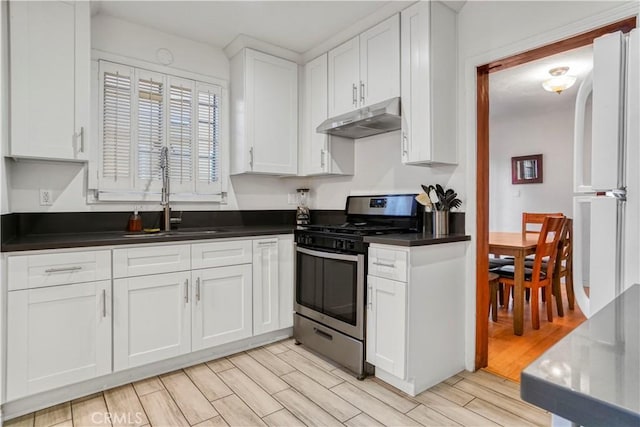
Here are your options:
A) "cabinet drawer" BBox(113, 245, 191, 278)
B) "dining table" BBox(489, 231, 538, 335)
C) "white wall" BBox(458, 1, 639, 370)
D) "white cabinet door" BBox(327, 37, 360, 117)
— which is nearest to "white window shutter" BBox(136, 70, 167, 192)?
"cabinet drawer" BBox(113, 245, 191, 278)

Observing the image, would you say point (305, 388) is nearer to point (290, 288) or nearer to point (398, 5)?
point (290, 288)

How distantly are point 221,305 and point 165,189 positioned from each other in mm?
1018

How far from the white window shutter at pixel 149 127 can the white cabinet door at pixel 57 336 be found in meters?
0.98

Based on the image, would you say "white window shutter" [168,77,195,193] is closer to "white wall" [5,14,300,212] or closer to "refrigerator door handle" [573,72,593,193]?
"white wall" [5,14,300,212]

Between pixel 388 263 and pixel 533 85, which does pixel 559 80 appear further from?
pixel 388 263

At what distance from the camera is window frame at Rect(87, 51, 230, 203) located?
2547 mm

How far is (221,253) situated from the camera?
2521mm

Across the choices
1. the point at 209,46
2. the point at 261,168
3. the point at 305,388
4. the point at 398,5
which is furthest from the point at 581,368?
the point at 209,46

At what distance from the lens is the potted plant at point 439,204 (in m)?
2.37

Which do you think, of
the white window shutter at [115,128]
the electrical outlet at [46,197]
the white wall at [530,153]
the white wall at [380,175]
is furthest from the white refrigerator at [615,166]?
the white wall at [530,153]

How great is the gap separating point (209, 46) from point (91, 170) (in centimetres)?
143

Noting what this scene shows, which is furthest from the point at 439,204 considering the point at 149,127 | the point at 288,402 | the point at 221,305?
the point at 149,127

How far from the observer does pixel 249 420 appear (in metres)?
1.83

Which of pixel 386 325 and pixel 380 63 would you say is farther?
pixel 380 63
